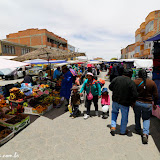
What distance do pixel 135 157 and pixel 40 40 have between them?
1531 inches

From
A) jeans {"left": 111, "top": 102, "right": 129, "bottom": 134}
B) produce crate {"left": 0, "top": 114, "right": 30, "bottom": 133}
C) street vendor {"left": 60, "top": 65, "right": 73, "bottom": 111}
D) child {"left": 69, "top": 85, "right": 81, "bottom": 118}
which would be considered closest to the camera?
jeans {"left": 111, "top": 102, "right": 129, "bottom": 134}

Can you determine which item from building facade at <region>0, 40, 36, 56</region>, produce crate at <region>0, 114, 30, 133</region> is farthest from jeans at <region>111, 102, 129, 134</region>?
building facade at <region>0, 40, 36, 56</region>

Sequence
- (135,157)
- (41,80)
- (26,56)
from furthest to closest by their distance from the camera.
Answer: (41,80)
(26,56)
(135,157)

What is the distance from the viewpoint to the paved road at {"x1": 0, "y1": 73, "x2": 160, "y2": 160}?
262 centimetres

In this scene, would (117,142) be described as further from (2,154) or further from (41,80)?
(41,80)

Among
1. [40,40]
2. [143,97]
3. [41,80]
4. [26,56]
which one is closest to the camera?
[143,97]

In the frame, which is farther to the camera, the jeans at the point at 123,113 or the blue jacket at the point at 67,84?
the blue jacket at the point at 67,84

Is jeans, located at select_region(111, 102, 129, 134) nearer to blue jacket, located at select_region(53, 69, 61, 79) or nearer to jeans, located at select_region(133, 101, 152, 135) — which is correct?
jeans, located at select_region(133, 101, 152, 135)

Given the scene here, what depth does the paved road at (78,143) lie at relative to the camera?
2615 mm

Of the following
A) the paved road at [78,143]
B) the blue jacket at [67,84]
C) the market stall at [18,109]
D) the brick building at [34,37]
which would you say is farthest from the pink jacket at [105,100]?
the brick building at [34,37]

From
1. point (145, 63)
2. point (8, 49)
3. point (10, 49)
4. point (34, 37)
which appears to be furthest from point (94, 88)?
point (34, 37)

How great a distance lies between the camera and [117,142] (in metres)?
3.02

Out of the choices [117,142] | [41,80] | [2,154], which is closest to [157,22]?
[41,80]

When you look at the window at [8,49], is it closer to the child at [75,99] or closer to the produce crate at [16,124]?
the produce crate at [16,124]
